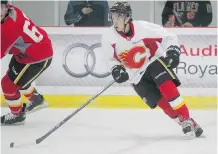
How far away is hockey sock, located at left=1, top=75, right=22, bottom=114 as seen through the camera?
10.5 ft

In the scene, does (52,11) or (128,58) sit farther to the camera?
(52,11)

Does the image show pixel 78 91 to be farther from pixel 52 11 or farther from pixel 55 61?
pixel 52 11

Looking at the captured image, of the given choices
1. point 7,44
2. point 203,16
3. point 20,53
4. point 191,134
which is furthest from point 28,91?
point 203,16

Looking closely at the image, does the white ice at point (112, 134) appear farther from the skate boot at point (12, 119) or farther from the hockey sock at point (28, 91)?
the hockey sock at point (28, 91)

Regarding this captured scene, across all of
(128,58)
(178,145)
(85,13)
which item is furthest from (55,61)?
(178,145)

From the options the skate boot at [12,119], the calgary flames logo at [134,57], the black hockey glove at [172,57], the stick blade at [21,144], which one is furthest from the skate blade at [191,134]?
the skate boot at [12,119]

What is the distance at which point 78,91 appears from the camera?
4.18 m

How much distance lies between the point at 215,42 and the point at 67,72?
3.98 ft

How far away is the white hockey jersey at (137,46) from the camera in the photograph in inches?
114

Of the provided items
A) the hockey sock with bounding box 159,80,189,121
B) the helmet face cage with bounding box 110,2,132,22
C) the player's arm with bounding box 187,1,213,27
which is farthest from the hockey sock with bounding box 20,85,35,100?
the player's arm with bounding box 187,1,213,27

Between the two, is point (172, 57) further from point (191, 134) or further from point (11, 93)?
point (11, 93)

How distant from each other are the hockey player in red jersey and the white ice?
173 millimetres

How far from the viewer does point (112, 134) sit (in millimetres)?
2994

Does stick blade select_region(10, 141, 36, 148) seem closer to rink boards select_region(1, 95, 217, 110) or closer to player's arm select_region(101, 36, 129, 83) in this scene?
player's arm select_region(101, 36, 129, 83)
